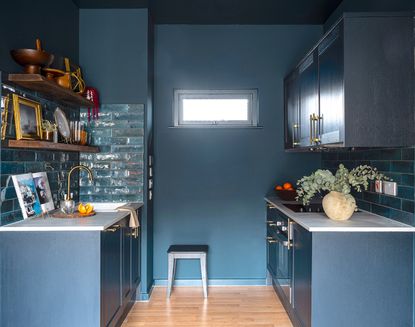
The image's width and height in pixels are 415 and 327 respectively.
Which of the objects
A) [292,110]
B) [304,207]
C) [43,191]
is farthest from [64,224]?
[292,110]

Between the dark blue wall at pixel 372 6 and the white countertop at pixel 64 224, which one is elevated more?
the dark blue wall at pixel 372 6

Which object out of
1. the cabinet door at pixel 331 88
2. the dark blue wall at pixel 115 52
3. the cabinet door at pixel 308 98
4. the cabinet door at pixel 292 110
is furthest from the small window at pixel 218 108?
the cabinet door at pixel 331 88

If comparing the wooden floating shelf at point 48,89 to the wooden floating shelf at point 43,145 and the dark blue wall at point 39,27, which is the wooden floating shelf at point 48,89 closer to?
the dark blue wall at point 39,27

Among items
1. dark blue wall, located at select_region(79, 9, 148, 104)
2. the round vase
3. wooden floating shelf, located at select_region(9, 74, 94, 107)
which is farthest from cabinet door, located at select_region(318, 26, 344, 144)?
wooden floating shelf, located at select_region(9, 74, 94, 107)

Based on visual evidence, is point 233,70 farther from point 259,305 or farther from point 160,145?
point 259,305

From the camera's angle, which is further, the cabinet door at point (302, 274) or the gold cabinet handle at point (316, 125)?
the gold cabinet handle at point (316, 125)

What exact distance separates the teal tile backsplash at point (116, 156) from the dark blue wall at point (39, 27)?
67cm

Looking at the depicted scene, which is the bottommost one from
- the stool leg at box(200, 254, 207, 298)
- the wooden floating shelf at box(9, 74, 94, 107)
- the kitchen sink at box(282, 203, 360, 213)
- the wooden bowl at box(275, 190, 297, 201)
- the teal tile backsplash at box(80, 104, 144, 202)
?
the stool leg at box(200, 254, 207, 298)

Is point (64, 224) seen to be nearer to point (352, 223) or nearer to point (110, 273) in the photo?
point (110, 273)

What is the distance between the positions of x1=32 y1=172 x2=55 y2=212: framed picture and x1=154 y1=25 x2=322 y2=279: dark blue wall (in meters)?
1.32

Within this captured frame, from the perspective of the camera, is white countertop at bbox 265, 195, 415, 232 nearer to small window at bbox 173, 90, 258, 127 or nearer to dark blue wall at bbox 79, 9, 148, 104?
small window at bbox 173, 90, 258, 127

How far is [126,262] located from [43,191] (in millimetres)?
848

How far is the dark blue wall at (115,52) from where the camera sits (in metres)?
3.48

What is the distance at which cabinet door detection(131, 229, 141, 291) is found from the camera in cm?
306
